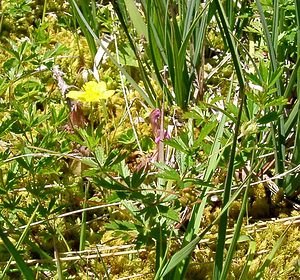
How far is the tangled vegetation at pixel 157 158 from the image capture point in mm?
1301

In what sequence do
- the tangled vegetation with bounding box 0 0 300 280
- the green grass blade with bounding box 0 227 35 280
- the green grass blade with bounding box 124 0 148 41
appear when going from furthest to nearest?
1. the green grass blade with bounding box 124 0 148 41
2. the tangled vegetation with bounding box 0 0 300 280
3. the green grass blade with bounding box 0 227 35 280

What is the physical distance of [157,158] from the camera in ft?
5.65

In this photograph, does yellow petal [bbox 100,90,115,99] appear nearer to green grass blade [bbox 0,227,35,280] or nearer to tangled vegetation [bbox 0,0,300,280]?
tangled vegetation [bbox 0,0,300,280]

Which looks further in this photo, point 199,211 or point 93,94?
point 93,94

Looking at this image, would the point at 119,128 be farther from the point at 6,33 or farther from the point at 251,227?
the point at 6,33

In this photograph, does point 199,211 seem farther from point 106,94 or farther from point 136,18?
point 136,18

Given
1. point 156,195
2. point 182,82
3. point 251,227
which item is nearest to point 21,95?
point 182,82

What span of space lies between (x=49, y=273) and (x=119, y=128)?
2.03 ft

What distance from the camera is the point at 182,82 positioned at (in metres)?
1.86

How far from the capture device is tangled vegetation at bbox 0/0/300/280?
51.2 inches

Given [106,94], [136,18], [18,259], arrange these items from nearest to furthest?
[18,259] < [106,94] < [136,18]

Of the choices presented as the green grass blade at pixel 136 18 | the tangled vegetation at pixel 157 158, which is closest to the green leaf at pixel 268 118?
the tangled vegetation at pixel 157 158

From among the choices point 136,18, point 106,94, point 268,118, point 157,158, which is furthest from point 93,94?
point 136,18

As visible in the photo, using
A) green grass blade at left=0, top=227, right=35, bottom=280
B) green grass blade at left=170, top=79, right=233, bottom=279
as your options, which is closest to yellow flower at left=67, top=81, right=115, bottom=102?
green grass blade at left=170, top=79, right=233, bottom=279
